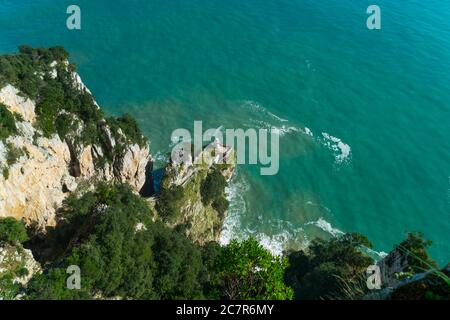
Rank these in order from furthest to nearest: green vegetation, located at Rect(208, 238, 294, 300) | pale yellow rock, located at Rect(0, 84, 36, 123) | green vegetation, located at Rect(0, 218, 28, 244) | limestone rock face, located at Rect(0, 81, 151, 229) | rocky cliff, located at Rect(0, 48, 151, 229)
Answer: pale yellow rock, located at Rect(0, 84, 36, 123), rocky cliff, located at Rect(0, 48, 151, 229), limestone rock face, located at Rect(0, 81, 151, 229), green vegetation, located at Rect(0, 218, 28, 244), green vegetation, located at Rect(208, 238, 294, 300)

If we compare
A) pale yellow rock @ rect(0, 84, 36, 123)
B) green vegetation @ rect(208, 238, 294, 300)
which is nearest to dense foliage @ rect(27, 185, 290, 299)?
green vegetation @ rect(208, 238, 294, 300)

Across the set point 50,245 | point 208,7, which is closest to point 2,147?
point 50,245

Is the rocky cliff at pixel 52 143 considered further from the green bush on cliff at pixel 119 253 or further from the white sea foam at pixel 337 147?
the white sea foam at pixel 337 147

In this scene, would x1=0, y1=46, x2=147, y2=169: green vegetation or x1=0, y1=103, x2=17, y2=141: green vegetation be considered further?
x1=0, y1=46, x2=147, y2=169: green vegetation

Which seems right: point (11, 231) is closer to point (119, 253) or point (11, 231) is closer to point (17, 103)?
point (119, 253)

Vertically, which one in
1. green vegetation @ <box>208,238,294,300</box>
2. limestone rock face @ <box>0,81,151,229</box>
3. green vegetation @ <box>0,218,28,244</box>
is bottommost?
green vegetation @ <box>208,238,294,300</box>

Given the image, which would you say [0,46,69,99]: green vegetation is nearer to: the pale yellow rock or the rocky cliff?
the rocky cliff

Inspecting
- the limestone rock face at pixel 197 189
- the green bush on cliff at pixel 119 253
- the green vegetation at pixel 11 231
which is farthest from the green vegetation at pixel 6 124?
the limestone rock face at pixel 197 189
